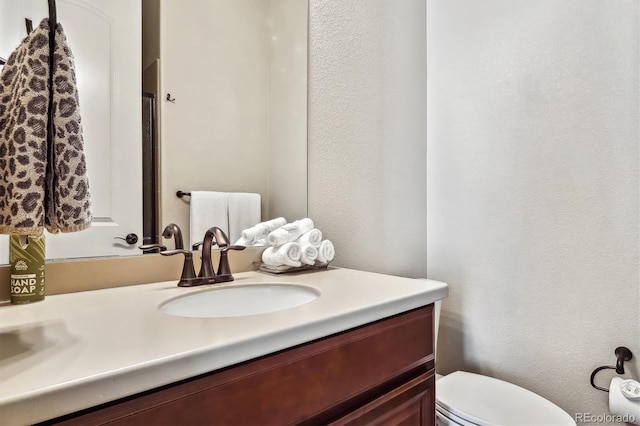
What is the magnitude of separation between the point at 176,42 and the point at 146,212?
539 mm

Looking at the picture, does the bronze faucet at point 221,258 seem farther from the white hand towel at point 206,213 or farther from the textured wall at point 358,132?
the textured wall at point 358,132

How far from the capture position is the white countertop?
0.39m

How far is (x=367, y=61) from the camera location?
1.36 metres

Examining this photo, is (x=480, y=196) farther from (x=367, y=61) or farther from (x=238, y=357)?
(x=238, y=357)

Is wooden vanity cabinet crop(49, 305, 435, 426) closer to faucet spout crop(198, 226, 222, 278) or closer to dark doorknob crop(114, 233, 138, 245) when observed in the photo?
faucet spout crop(198, 226, 222, 278)

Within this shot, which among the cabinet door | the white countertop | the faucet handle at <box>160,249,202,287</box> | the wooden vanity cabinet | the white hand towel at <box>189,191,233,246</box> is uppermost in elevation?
the white hand towel at <box>189,191,233,246</box>

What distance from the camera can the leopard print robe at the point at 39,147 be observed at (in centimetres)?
46

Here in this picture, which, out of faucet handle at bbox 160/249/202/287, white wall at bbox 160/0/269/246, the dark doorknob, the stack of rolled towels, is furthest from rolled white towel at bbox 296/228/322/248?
Result: the dark doorknob

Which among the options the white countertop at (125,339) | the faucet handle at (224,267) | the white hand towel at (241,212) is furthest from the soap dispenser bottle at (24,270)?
the white hand towel at (241,212)

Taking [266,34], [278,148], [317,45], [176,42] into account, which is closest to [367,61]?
[317,45]

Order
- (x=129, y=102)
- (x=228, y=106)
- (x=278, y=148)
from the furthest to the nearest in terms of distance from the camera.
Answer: (x=278, y=148), (x=228, y=106), (x=129, y=102)

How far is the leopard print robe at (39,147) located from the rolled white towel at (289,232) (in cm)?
63

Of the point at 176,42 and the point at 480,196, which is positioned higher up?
the point at 176,42

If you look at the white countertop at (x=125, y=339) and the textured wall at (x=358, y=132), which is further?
the textured wall at (x=358, y=132)
